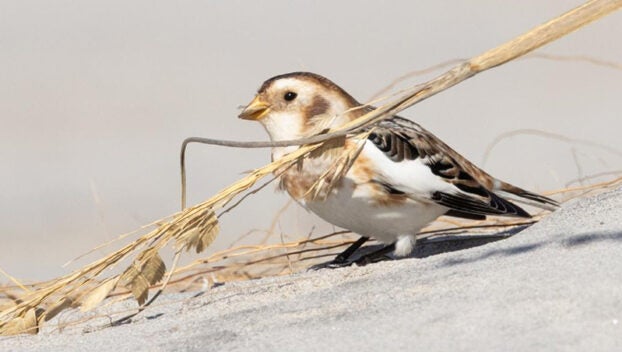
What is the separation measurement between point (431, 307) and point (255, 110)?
5.63ft

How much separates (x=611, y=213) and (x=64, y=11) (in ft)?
32.3

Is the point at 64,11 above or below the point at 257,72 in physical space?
above

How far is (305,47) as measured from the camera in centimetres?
1208

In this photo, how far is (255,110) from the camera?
512 cm

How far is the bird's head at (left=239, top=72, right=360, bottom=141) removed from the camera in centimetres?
510

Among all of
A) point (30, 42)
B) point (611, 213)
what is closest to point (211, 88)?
point (30, 42)

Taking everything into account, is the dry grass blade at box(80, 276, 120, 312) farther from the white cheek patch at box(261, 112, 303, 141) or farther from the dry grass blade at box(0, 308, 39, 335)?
the white cheek patch at box(261, 112, 303, 141)

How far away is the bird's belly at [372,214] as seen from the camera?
4.82 meters

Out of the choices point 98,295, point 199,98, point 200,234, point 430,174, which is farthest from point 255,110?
point 199,98

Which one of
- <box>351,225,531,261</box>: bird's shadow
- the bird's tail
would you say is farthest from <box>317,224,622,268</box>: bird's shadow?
the bird's tail

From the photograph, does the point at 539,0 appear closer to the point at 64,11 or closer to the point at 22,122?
the point at 64,11

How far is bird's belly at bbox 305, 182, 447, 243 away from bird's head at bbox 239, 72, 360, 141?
1.12ft

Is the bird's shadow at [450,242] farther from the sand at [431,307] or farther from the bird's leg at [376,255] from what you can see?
the sand at [431,307]

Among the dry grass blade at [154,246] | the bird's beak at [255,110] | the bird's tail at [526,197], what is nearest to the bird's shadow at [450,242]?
the bird's tail at [526,197]
